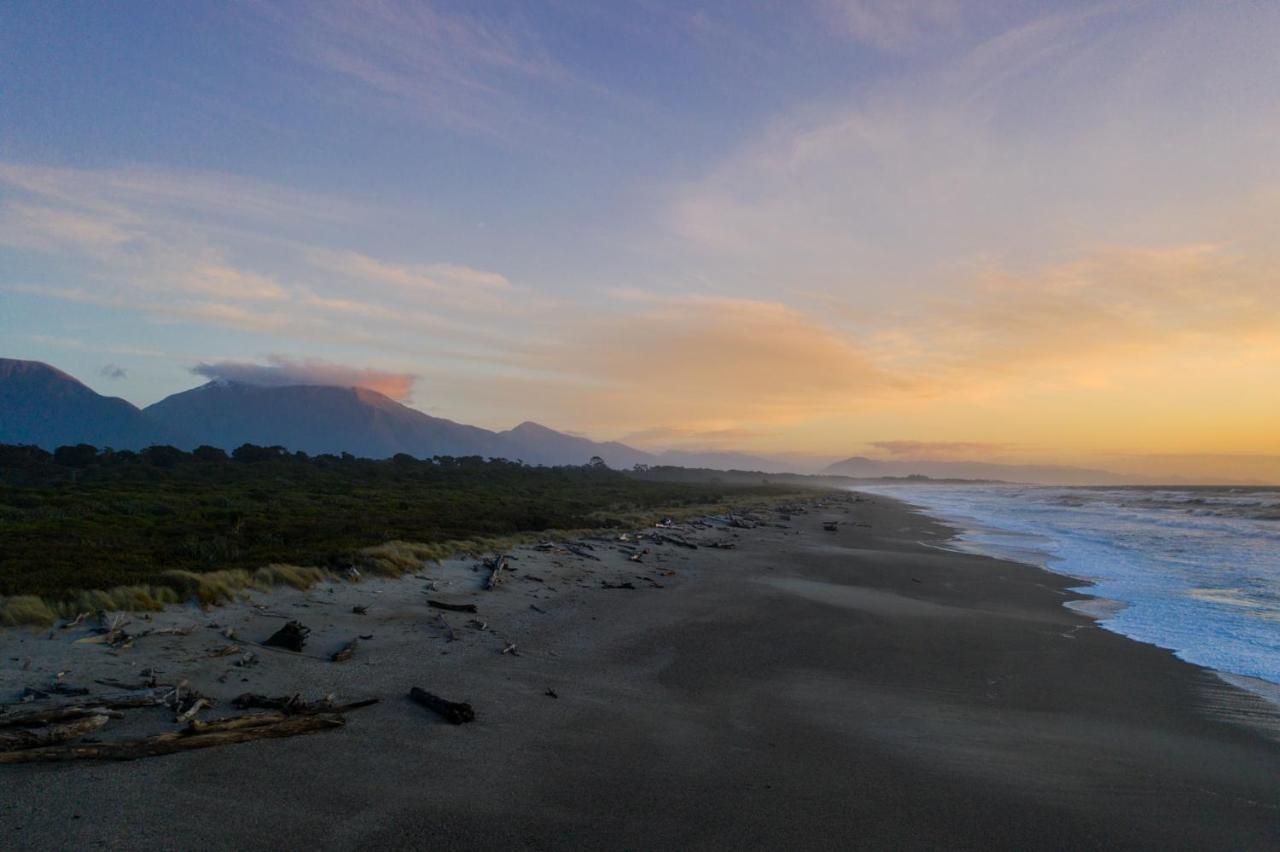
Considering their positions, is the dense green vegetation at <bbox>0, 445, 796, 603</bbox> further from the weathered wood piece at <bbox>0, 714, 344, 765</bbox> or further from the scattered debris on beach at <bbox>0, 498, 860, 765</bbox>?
the weathered wood piece at <bbox>0, 714, 344, 765</bbox>

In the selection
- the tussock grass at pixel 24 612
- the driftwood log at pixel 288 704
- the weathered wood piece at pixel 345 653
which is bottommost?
the weathered wood piece at pixel 345 653

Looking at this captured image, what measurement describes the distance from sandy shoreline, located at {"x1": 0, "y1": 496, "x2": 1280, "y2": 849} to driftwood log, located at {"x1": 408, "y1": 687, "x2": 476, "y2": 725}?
0.16 m

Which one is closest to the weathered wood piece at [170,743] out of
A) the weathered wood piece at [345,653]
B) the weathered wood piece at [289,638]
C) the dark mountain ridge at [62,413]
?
the weathered wood piece at [345,653]

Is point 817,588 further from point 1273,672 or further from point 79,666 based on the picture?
point 79,666

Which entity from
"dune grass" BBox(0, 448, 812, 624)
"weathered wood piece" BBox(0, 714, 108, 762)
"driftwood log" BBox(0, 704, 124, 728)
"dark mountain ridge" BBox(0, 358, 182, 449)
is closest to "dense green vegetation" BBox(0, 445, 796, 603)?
"dune grass" BBox(0, 448, 812, 624)

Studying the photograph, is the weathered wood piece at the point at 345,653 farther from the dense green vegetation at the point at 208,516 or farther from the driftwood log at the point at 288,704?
the dense green vegetation at the point at 208,516

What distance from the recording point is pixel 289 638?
8266 mm

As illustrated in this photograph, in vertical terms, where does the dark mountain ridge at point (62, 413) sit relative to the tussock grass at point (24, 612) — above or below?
above

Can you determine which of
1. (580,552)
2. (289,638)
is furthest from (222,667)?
(580,552)

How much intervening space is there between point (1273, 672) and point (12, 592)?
57.4 ft

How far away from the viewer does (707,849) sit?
4766 mm

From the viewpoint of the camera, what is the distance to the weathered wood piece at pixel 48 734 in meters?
4.87

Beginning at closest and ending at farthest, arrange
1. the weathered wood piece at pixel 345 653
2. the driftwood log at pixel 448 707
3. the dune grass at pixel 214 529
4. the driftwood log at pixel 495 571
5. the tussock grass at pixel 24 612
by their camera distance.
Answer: the driftwood log at pixel 448 707 → the tussock grass at pixel 24 612 → the weathered wood piece at pixel 345 653 → the dune grass at pixel 214 529 → the driftwood log at pixel 495 571

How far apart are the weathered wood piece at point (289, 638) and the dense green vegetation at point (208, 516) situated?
87.1 inches
